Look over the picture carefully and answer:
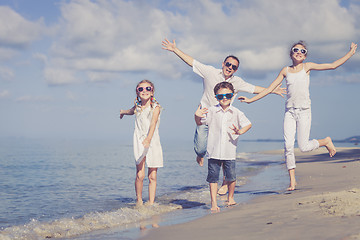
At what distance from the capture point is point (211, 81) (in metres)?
6.88

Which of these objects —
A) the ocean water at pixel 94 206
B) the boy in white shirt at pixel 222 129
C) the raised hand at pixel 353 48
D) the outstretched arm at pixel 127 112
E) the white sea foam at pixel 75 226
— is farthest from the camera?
the raised hand at pixel 353 48

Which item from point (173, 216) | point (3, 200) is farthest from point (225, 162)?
point (3, 200)

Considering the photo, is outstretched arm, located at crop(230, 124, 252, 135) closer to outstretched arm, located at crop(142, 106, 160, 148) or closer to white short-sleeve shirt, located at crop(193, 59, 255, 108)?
white short-sleeve shirt, located at crop(193, 59, 255, 108)

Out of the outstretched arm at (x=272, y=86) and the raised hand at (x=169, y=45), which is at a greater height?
the raised hand at (x=169, y=45)

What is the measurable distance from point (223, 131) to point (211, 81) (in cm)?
146

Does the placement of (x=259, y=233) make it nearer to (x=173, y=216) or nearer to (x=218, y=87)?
(x=173, y=216)

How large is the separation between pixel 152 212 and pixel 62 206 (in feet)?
8.14

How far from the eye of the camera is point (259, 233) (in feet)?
11.1

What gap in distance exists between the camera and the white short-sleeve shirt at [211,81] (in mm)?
6838

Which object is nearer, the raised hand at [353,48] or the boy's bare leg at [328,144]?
the raised hand at [353,48]

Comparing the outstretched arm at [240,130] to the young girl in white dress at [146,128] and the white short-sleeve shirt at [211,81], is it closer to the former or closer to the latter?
the white short-sleeve shirt at [211,81]

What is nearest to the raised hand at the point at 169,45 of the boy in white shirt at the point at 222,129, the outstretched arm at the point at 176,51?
the outstretched arm at the point at 176,51

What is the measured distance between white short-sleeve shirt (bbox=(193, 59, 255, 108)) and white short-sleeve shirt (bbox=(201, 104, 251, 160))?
3.58 ft

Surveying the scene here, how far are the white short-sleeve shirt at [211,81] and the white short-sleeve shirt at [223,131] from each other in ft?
3.58
